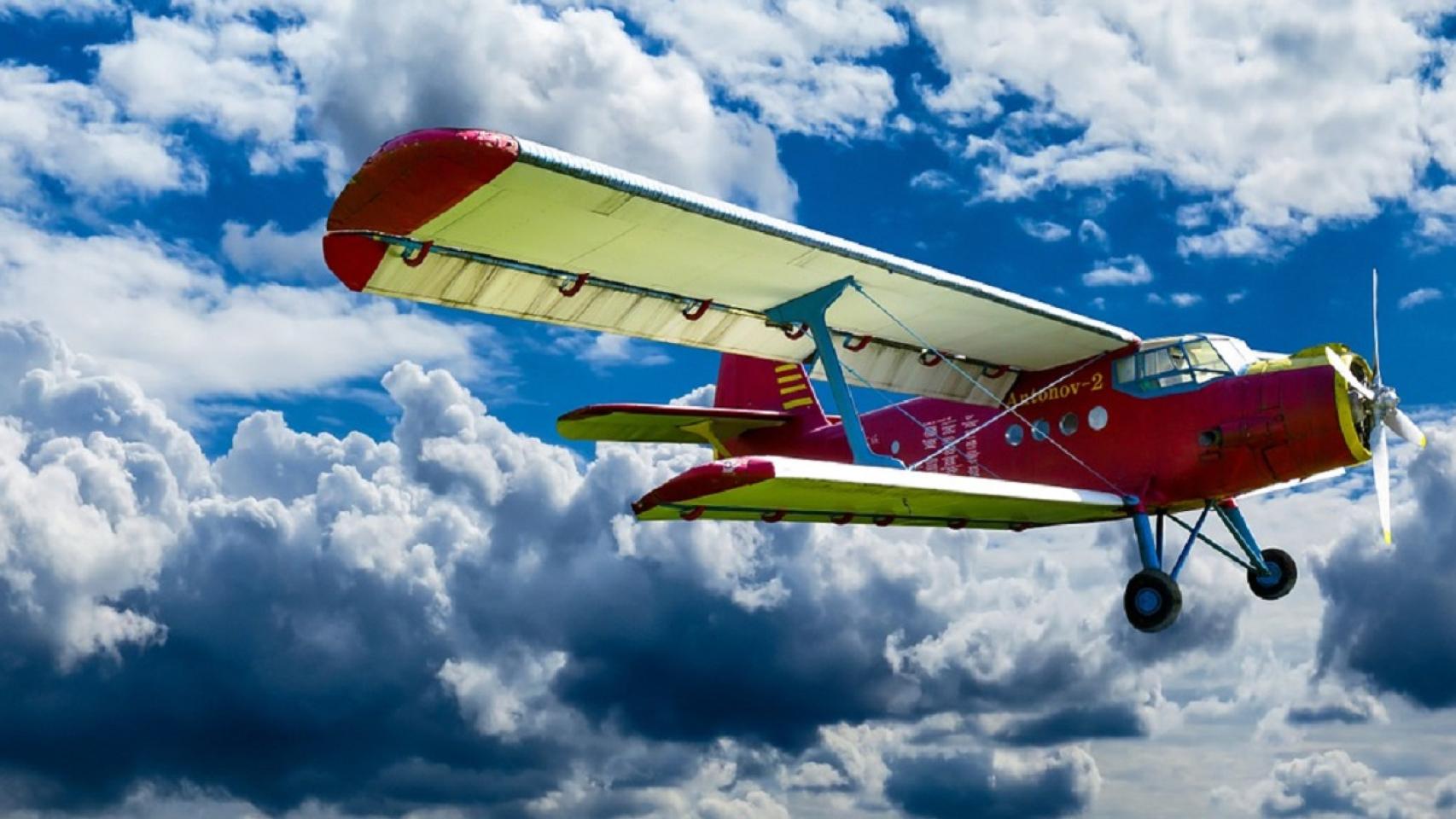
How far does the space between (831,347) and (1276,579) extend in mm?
6897

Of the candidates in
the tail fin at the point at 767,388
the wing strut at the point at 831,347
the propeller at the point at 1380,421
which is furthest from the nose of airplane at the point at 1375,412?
the tail fin at the point at 767,388

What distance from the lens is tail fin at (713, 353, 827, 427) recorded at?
19.1 m

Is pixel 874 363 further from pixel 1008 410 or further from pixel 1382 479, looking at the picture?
pixel 1382 479

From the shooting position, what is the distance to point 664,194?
39.3ft

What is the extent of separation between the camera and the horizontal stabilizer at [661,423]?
16719 mm

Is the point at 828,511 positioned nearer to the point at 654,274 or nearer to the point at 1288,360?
the point at 654,274

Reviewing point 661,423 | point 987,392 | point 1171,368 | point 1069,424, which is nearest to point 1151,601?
point 1069,424

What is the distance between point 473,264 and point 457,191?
205 centimetres

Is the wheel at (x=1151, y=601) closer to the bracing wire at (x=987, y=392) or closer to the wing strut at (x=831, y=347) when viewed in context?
the bracing wire at (x=987, y=392)

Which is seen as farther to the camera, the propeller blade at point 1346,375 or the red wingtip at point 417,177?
the propeller blade at point 1346,375

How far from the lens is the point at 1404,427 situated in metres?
15.5

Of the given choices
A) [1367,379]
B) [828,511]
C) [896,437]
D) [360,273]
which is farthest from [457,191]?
[1367,379]

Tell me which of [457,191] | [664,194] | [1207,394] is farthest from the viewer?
[1207,394]

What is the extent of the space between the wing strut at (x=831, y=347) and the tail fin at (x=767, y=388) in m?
3.54
